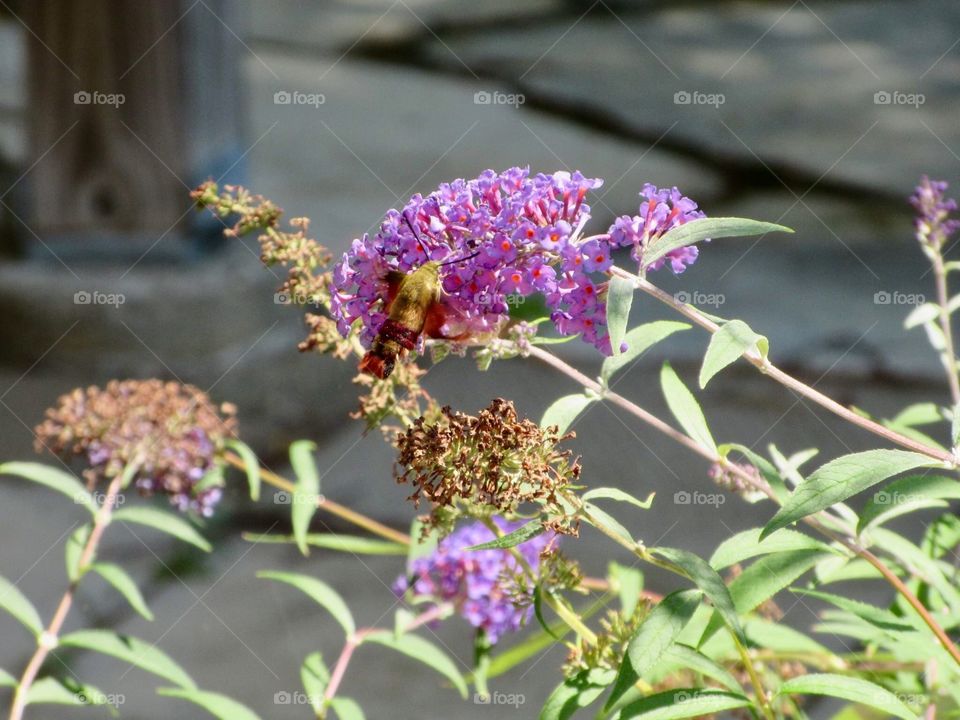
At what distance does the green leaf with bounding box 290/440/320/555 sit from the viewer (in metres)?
1.46

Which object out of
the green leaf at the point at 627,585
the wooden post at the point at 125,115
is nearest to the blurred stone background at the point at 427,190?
the wooden post at the point at 125,115

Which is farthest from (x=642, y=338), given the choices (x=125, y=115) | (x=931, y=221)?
(x=125, y=115)

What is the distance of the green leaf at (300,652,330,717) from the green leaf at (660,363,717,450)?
582 millimetres

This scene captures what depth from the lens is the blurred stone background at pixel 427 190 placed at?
2.71 meters

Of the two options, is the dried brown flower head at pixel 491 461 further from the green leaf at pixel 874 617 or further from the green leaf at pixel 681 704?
the green leaf at pixel 874 617

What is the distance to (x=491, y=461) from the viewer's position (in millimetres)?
965

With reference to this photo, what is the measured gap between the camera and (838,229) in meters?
4.47

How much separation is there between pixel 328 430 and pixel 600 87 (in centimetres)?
277

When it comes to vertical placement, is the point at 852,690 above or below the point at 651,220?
below

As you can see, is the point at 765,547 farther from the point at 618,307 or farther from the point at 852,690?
the point at 618,307

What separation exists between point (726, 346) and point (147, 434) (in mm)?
895

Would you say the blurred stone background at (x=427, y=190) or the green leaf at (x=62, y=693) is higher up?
the blurred stone background at (x=427, y=190)

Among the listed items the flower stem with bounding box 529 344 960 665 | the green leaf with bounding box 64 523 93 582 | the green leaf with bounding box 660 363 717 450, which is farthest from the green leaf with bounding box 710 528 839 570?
the green leaf with bounding box 64 523 93 582

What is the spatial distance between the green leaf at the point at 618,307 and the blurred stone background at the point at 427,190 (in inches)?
63.2
